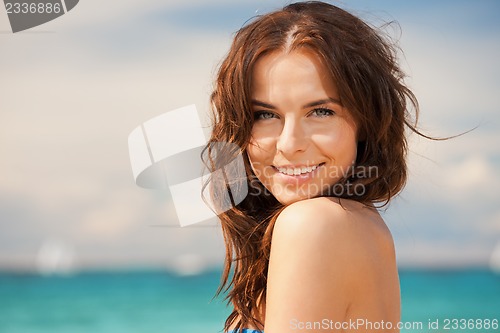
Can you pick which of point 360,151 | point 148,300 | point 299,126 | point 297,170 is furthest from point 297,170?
point 148,300

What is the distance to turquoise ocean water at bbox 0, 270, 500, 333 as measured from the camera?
12562 mm

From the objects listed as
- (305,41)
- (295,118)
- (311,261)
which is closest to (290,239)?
(311,261)

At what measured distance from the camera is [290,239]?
176 centimetres

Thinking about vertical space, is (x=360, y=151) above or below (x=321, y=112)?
below

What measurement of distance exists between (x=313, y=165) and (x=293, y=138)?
86 mm

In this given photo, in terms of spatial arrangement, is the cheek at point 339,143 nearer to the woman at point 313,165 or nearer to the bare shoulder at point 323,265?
the woman at point 313,165

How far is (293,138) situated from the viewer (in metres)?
1.93

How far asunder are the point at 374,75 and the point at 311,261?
1.77ft

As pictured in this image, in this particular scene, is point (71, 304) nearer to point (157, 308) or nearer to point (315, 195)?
point (157, 308)

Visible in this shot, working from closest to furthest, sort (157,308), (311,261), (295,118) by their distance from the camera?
1. (311,261)
2. (295,118)
3. (157,308)

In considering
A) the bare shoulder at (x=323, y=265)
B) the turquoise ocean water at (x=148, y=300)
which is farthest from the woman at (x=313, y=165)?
the turquoise ocean water at (x=148, y=300)

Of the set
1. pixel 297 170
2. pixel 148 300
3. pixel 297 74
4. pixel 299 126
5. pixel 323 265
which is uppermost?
pixel 297 74

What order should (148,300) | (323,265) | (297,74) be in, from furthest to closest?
(148,300) → (297,74) → (323,265)

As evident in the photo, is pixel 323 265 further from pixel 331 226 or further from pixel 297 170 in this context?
pixel 297 170
